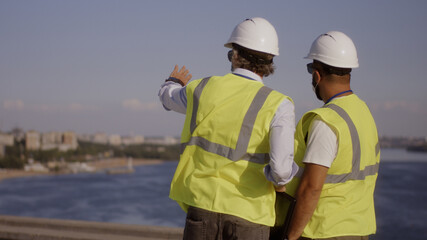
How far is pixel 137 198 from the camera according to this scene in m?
77.4

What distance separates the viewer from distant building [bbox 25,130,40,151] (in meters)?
99.1

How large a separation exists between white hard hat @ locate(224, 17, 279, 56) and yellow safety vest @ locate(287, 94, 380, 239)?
255 millimetres

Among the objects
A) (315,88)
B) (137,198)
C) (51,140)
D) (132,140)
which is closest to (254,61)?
(315,88)

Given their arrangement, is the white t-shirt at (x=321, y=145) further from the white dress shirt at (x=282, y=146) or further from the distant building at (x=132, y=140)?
the distant building at (x=132, y=140)

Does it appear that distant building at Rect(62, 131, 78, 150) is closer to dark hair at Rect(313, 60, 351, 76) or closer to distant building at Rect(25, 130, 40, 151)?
distant building at Rect(25, 130, 40, 151)

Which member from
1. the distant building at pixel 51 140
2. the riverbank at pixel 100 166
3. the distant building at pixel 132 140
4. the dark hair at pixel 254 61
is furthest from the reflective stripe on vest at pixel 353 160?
the distant building at pixel 132 140

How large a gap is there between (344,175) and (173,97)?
2.10 feet

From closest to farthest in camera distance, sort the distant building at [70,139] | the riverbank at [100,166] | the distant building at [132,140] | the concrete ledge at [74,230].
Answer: the concrete ledge at [74,230] → the riverbank at [100,166] → the distant building at [70,139] → the distant building at [132,140]

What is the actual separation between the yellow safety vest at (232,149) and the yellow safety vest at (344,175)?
154mm

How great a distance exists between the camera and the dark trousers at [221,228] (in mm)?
1345

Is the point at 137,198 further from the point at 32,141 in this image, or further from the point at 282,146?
the point at 282,146

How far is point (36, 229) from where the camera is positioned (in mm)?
3238

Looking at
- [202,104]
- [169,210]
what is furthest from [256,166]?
[169,210]

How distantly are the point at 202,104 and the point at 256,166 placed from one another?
10.1 inches
